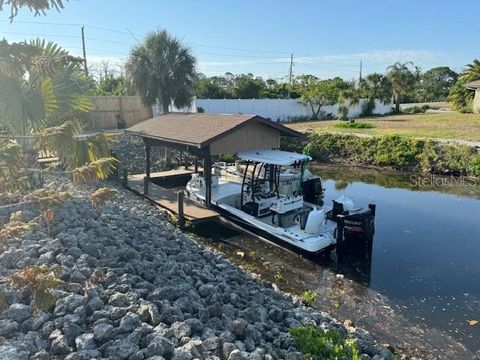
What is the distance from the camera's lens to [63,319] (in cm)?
505

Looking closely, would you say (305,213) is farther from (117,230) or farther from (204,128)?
(117,230)

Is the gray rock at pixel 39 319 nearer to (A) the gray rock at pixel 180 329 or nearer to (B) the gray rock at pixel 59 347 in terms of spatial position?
(B) the gray rock at pixel 59 347

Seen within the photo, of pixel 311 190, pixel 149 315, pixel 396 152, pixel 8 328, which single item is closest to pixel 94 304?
pixel 149 315

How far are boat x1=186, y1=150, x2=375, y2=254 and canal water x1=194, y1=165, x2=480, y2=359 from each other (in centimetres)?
63

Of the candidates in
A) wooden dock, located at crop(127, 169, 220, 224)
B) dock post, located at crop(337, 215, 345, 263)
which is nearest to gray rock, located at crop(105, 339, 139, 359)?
dock post, located at crop(337, 215, 345, 263)

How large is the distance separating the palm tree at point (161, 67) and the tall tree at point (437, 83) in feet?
192

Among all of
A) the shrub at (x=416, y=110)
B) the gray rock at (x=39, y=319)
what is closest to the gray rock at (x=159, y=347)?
the gray rock at (x=39, y=319)

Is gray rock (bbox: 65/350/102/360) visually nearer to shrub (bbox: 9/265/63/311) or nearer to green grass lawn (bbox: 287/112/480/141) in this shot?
shrub (bbox: 9/265/63/311)

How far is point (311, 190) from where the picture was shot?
14.5 m

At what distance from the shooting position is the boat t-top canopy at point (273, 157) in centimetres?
1252

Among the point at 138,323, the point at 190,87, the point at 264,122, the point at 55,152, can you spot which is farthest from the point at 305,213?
the point at 190,87

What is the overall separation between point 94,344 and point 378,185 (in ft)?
64.4

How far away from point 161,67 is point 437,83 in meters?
72.6

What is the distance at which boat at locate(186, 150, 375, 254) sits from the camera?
11.1 metres
